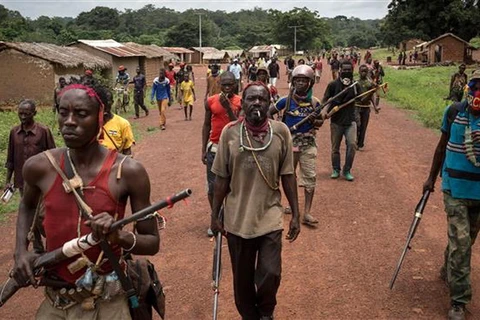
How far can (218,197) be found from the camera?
13.3 ft

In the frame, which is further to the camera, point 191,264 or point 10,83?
point 10,83

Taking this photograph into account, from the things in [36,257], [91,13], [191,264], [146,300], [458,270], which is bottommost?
[191,264]

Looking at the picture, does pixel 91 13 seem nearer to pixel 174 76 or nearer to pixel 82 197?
pixel 174 76

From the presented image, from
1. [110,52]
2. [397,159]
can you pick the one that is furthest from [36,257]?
[110,52]

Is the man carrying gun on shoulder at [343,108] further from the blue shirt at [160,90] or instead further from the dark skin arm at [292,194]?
the blue shirt at [160,90]

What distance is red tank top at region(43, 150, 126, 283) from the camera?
97.0 inches

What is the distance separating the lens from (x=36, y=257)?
2.57 metres

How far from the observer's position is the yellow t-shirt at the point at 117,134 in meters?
5.32

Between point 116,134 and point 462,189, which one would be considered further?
point 116,134

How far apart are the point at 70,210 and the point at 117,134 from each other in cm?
296

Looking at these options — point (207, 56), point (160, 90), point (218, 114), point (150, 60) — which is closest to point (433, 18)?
point (207, 56)

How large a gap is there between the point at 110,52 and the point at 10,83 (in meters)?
6.86

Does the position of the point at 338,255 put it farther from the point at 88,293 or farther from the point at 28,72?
the point at 28,72

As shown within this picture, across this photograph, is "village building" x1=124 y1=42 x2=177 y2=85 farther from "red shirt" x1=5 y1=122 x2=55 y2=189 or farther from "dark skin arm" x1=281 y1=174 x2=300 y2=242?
"dark skin arm" x1=281 y1=174 x2=300 y2=242
